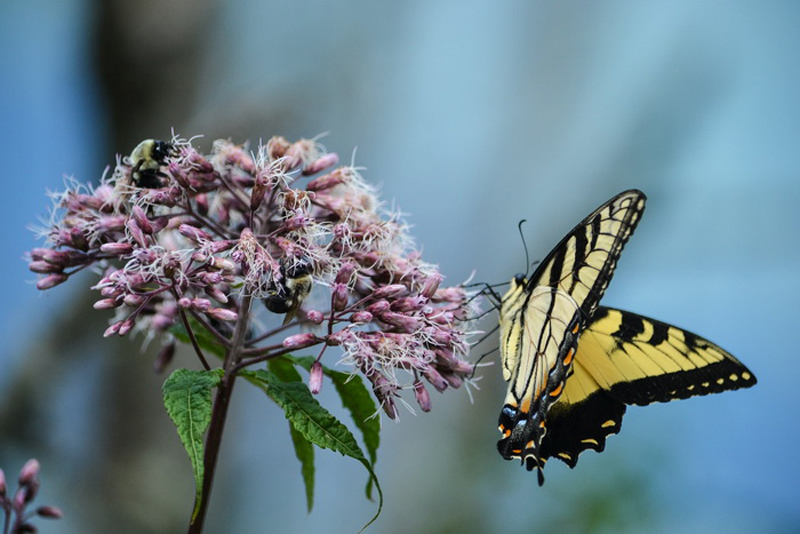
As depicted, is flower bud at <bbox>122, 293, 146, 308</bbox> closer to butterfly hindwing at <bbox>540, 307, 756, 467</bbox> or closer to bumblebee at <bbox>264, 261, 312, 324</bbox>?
bumblebee at <bbox>264, 261, 312, 324</bbox>

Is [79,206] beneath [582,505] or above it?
above

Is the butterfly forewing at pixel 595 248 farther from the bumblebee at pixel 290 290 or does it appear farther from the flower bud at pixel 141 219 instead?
the flower bud at pixel 141 219

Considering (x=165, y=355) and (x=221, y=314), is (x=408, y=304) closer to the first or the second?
(x=221, y=314)

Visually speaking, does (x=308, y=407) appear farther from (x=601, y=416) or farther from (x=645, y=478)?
(x=645, y=478)

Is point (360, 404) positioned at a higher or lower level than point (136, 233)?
lower

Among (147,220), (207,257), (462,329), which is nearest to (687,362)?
(462,329)

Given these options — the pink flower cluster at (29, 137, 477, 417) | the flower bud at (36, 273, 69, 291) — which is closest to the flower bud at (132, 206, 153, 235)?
the pink flower cluster at (29, 137, 477, 417)

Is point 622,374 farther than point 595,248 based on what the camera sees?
Yes

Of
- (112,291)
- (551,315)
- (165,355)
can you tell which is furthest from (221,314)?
(551,315)
